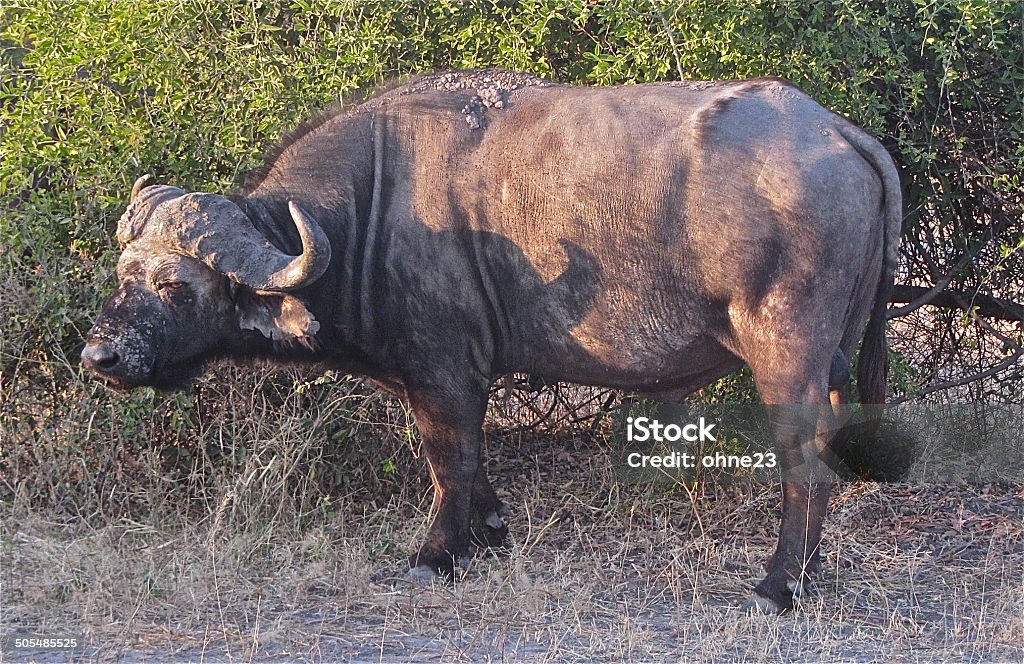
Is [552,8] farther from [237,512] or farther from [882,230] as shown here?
[237,512]

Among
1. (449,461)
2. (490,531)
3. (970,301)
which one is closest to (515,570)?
(449,461)

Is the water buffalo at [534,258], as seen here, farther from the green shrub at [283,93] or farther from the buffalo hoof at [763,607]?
the green shrub at [283,93]

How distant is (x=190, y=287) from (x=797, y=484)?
2.74 m

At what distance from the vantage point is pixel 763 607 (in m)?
4.68

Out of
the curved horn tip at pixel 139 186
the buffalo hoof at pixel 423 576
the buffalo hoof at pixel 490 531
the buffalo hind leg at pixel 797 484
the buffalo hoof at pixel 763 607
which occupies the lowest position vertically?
the buffalo hoof at pixel 490 531

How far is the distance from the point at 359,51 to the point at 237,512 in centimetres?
247

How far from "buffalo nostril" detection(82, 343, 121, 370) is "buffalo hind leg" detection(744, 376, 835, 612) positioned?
8.90 feet

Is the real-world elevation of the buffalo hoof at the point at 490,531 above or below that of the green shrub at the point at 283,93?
below

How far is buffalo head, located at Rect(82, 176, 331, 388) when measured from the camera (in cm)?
475

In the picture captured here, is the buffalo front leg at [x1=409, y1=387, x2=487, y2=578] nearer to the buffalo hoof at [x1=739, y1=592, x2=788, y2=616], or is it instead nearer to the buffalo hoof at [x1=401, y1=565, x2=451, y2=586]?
the buffalo hoof at [x1=401, y1=565, x2=451, y2=586]

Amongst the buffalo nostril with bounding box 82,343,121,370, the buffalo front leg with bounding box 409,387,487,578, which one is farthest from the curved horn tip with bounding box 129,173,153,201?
the buffalo front leg with bounding box 409,387,487,578

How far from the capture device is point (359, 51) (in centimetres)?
594

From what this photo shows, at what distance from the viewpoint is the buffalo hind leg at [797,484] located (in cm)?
464

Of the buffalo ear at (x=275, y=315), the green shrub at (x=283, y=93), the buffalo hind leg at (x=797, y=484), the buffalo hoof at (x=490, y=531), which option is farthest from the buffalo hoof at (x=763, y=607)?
the buffalo ear at (x=275, y=315)
